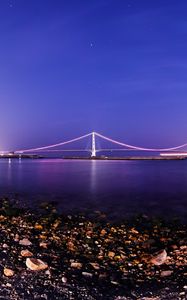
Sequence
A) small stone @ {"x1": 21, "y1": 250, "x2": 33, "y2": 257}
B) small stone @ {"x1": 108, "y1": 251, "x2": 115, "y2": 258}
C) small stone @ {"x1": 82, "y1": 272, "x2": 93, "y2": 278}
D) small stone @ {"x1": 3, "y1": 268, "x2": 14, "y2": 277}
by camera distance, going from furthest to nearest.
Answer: small stone @ {"x1": 108, "y1": 251, "x2": 115, "y2": 258} → small stone @ {"x1": 21, "y1": 250, "x2": 33, "y2": 257} → small stone @ {"x1": 82, "y1": 272, "x2": 93, "y2": 278} → small stone @ {"x1": 3, "y1": 268, "x2": 14, "y2": 277}

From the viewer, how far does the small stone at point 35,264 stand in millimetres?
4869

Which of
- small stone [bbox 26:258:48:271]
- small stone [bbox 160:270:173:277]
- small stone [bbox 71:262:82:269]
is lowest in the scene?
small stone [bbox 160:270:173:277]

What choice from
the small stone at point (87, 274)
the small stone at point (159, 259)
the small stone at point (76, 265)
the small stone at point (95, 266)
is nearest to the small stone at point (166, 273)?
the small stone at point (159, 259)

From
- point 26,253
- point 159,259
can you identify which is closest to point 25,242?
point 26,253

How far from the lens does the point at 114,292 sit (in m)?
4.50

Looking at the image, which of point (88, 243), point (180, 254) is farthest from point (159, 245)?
point (88, 243)

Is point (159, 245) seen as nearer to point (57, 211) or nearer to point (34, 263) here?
point (34, 263)

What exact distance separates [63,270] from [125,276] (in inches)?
36.7

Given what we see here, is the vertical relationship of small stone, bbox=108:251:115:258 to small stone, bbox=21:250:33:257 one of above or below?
below

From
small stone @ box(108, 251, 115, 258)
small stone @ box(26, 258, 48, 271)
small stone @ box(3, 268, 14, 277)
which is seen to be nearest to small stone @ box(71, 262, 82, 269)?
small stone @ box(26, 258, 48, 271)

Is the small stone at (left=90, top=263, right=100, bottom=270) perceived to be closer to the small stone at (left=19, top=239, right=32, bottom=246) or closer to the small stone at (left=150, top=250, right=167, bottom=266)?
the small stone at (left=150, top=250, right=167, bottom=266)

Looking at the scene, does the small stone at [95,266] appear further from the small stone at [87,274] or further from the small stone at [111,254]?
the small stone at [111,254]

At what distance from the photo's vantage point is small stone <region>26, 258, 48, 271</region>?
4869 mm

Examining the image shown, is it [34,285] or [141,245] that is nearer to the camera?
[34,285]
